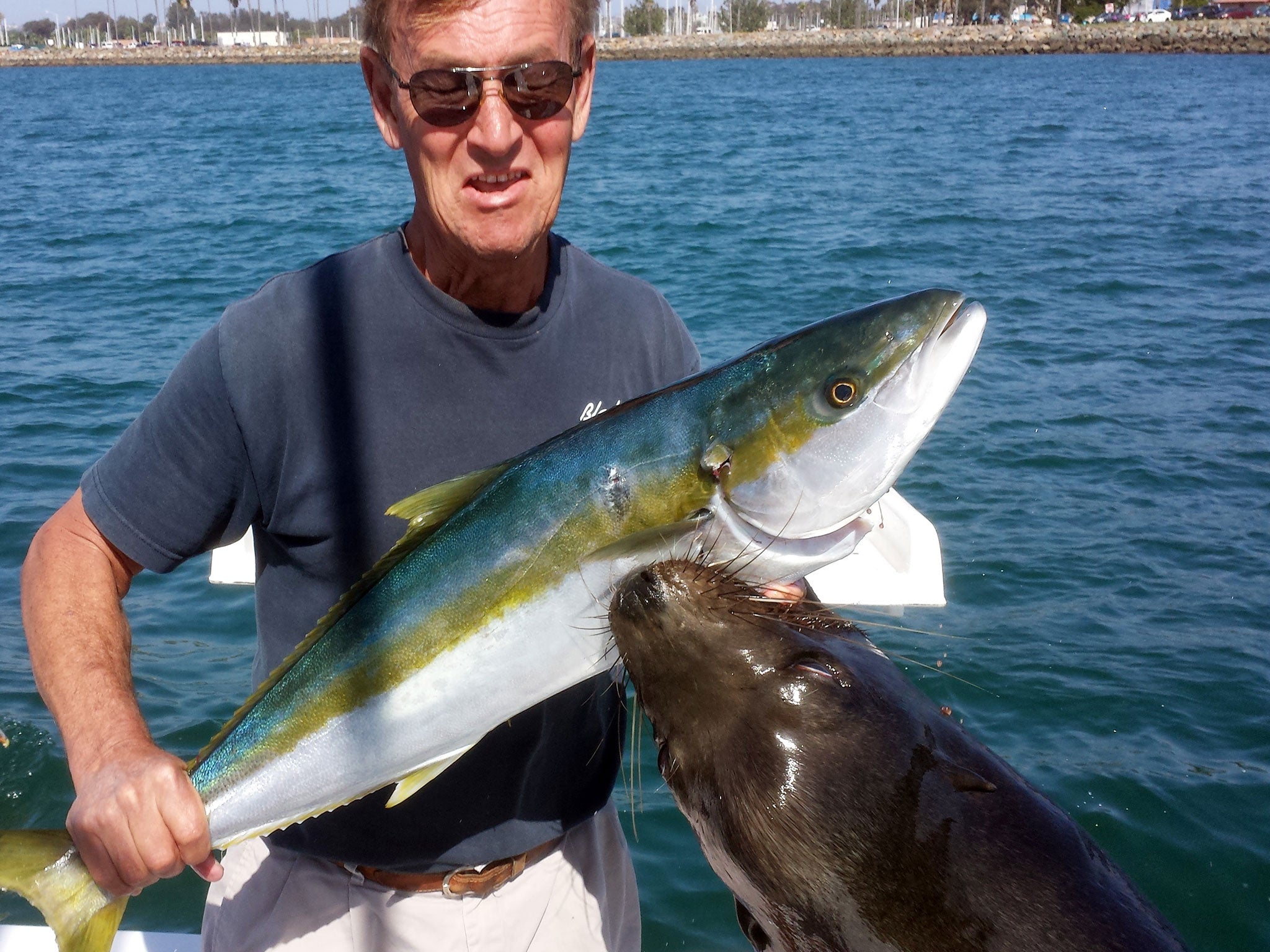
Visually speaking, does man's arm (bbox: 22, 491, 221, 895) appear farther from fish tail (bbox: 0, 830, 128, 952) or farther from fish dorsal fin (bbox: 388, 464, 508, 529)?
fish dorsal fin (bbox: 388, 464, 508, 529)

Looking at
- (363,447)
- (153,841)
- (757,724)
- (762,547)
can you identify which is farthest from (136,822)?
(762,547)

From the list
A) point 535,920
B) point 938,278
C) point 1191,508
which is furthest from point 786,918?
point 938,278

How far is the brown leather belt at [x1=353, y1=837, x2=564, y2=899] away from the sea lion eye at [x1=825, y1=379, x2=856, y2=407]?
1464mm

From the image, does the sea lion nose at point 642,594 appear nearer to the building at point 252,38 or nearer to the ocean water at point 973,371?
the ocean water at point 973,371

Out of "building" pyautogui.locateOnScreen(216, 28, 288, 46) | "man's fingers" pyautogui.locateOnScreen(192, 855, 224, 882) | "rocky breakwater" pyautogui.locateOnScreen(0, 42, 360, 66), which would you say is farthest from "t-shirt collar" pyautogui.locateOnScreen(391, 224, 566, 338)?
"building" pyautogui.locateOnScreen(216, 28, 288, 46)

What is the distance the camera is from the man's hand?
2.25 metres

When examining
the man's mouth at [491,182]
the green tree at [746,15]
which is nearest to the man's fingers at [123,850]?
the man's mouth at [491,182]

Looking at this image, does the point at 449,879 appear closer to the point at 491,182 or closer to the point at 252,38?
the point at 491,182

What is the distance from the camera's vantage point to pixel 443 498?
2.44 m

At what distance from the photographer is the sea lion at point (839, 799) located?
1.77 metres

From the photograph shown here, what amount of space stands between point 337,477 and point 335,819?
0.84 metres

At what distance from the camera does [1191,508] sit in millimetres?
10539

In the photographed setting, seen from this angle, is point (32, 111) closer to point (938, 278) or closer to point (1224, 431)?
point (938, 278)

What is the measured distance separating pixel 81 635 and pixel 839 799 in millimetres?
1722
